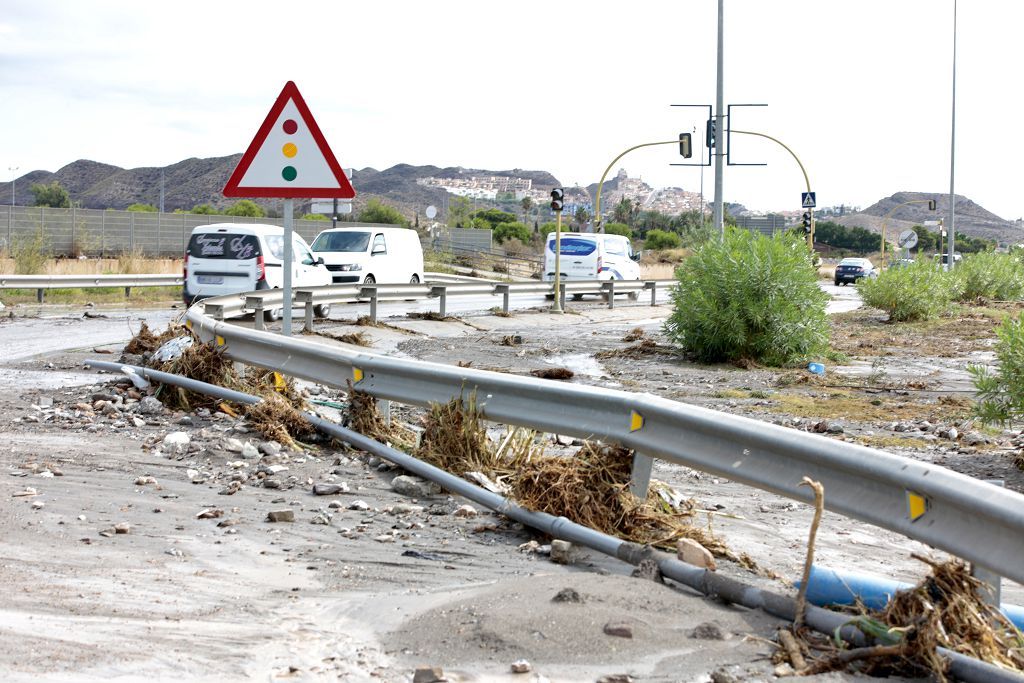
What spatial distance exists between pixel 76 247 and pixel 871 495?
137ft

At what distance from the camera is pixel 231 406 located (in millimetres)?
9469

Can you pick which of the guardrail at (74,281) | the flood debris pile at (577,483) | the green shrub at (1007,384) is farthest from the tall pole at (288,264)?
the guardrail at (74,281)

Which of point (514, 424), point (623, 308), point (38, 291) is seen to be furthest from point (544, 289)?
point (514, 424)

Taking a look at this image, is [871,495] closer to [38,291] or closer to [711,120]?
[38,291]

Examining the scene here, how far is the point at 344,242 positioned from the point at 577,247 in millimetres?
10282

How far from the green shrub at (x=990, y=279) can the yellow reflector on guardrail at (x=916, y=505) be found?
35.7 metres

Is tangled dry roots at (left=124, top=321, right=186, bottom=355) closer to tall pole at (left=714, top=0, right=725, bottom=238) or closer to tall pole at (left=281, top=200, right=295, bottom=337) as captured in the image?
tall pole at (left=281, top=200, right=295, bottom=337)

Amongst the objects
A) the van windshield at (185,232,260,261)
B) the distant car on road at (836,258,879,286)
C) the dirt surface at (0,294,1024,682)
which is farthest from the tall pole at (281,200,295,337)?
the distant car on road at (836,258,879,286)

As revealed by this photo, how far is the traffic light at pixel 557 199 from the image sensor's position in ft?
93.2

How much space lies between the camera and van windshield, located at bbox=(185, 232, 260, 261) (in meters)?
22.0

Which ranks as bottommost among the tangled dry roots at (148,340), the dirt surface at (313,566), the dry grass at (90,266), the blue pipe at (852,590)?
the dirt surface at (313,566)

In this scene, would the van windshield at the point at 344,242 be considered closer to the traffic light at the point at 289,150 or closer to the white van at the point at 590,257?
the white van at the point at 590,257

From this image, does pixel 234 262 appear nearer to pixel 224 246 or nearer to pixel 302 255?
pixel 224 246

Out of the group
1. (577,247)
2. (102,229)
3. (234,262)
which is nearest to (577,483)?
(234,262)
